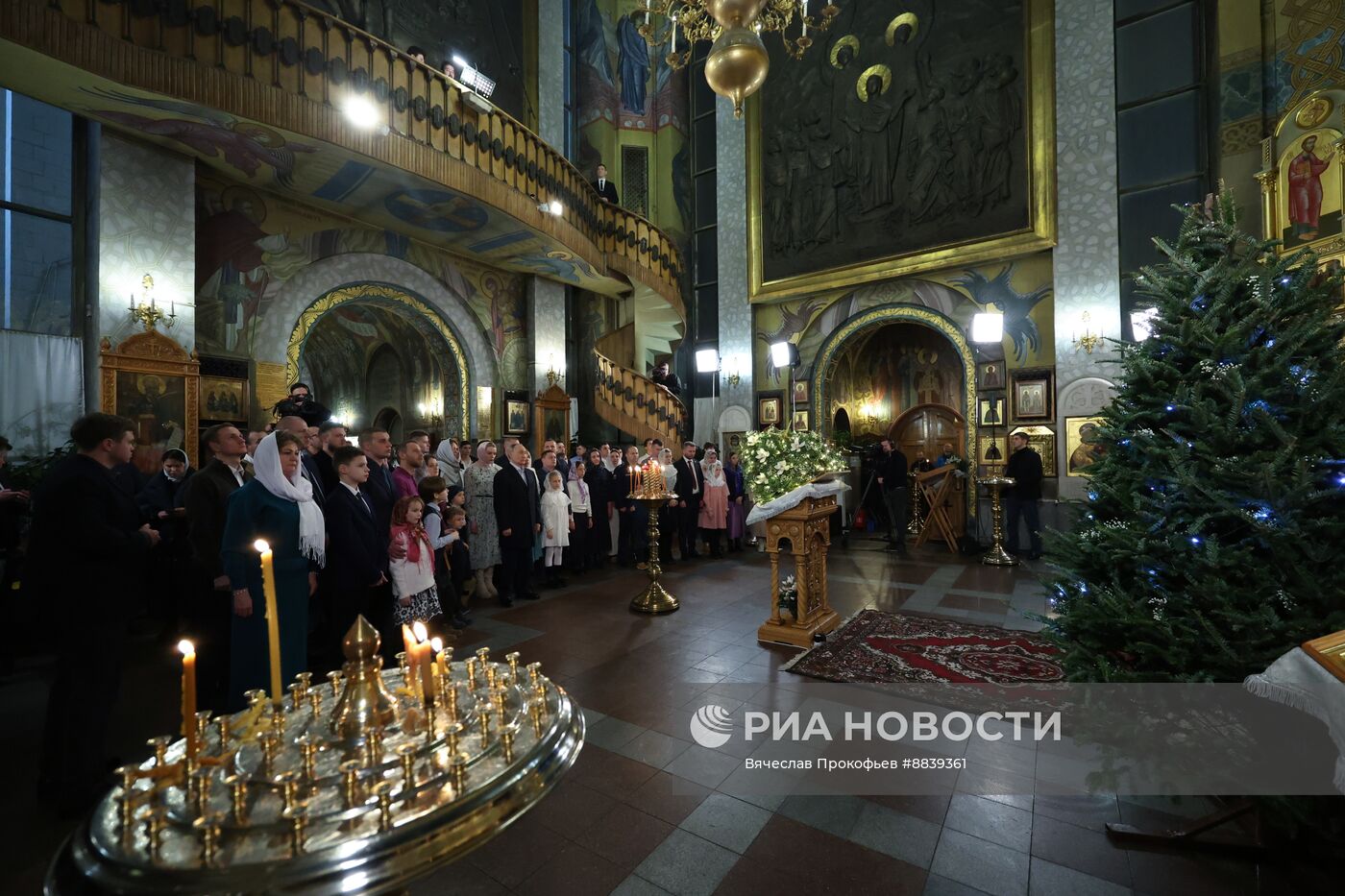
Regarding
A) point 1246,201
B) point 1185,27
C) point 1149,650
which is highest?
point 1185,27

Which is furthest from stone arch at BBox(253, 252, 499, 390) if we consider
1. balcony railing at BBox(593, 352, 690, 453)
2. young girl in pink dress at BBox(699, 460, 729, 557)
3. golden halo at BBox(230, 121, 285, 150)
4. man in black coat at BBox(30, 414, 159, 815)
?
man in black coat at BBox(30, 414, 159, 815)

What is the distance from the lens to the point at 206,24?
5.98 m

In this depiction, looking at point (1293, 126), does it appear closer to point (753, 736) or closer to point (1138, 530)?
point (1138, 530)

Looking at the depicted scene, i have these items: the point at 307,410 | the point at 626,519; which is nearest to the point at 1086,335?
the point at 626,519

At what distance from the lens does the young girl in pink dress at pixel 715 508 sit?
9711 millimetres

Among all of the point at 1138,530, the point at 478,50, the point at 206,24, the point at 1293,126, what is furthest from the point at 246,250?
the point at 1293,126

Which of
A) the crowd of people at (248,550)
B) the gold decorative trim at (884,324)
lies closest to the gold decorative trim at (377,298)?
the crowd of people at (248,550)

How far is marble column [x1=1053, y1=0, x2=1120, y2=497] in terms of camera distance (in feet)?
32.0

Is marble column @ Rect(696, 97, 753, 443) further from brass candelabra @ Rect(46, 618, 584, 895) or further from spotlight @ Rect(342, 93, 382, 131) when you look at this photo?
brass candelabra @ Rect(46, 618, 584, 895)

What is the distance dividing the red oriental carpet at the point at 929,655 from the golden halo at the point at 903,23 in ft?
38.2

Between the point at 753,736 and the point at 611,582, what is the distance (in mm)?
4278

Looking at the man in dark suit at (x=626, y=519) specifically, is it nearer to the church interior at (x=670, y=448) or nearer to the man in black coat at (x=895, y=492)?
the church interior at (x=670, y=448)

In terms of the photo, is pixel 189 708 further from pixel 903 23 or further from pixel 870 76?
pixel 903 23

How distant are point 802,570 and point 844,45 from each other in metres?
12.2
